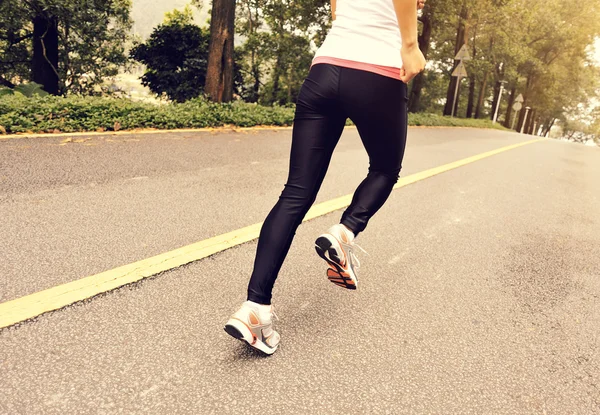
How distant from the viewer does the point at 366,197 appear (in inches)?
80.4

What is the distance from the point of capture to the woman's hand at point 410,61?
1638 millimetres

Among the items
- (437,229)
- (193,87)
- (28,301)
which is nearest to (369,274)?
(437,229)

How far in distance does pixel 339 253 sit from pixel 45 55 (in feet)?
52.0

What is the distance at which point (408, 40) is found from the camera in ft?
5.37

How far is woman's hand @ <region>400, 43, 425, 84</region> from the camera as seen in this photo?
64.5 inches

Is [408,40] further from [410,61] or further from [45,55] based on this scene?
[45,55]

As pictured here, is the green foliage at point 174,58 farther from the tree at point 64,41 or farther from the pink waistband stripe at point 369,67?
the pink waistband stripe at point 369,67

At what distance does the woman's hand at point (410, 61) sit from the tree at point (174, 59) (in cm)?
1807

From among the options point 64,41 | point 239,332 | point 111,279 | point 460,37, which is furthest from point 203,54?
point 239,332

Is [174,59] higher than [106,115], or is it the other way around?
[174,59]

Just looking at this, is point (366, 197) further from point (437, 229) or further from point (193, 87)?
point (193, 87)

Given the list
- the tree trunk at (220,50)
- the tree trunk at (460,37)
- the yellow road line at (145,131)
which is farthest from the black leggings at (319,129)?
the tree trunk at (460,37)

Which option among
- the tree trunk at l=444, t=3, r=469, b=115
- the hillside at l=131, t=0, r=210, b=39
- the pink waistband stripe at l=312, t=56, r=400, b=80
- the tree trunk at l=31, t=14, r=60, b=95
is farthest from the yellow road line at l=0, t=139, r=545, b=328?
the tree trunk at l=444, t=3, r=469, b=115

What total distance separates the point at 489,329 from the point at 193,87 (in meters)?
18.5
